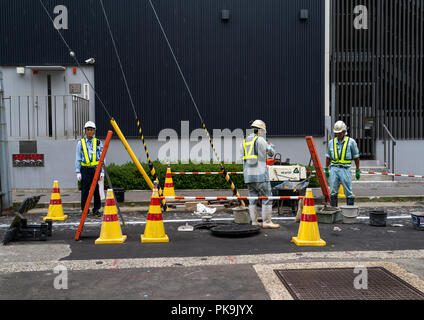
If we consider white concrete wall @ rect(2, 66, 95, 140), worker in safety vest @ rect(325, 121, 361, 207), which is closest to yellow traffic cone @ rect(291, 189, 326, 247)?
worker in safety vest @ rect(325, 121, 361, 207)

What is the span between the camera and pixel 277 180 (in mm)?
10969

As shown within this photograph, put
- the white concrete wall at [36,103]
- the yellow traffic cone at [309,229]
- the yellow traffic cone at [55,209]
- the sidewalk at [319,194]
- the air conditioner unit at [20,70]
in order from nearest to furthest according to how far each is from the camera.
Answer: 1. the yellow traffic cone at [309,229]
2. the yellow traffic cone at [55,209]
3. the sidewalk at [319,194]
4. the white concrete wall at [36,103]
5. the air conditioner unit at [20,70]

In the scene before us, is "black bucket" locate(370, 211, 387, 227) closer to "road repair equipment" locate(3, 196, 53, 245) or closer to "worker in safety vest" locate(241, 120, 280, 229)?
"worker in safety vest" locate(241, 120, 280, 229)

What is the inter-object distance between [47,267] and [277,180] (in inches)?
251

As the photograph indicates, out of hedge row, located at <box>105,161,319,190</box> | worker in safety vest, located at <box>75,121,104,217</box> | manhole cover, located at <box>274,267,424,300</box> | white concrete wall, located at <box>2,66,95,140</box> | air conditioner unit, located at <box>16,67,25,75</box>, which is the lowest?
manhole cover, located at <box>274,267,424,300</box>

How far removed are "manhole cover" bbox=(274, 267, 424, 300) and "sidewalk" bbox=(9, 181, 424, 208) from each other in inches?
274

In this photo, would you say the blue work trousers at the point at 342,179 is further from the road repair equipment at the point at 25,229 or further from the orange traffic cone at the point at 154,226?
the road repair equipment at the point at 25,229

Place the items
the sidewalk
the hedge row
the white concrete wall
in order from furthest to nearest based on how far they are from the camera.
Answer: the white concrete wall
the hedge row
the sidewalk

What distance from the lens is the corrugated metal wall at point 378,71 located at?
1758 cm

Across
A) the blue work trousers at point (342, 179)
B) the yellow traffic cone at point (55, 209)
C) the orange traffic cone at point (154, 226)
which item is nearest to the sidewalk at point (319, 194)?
the yellow traffic cone at point (55, 209)

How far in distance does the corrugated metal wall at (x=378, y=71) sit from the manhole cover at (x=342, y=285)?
1277 cm

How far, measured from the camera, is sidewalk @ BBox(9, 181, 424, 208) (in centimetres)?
1218

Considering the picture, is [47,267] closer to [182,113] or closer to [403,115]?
[182,113]
